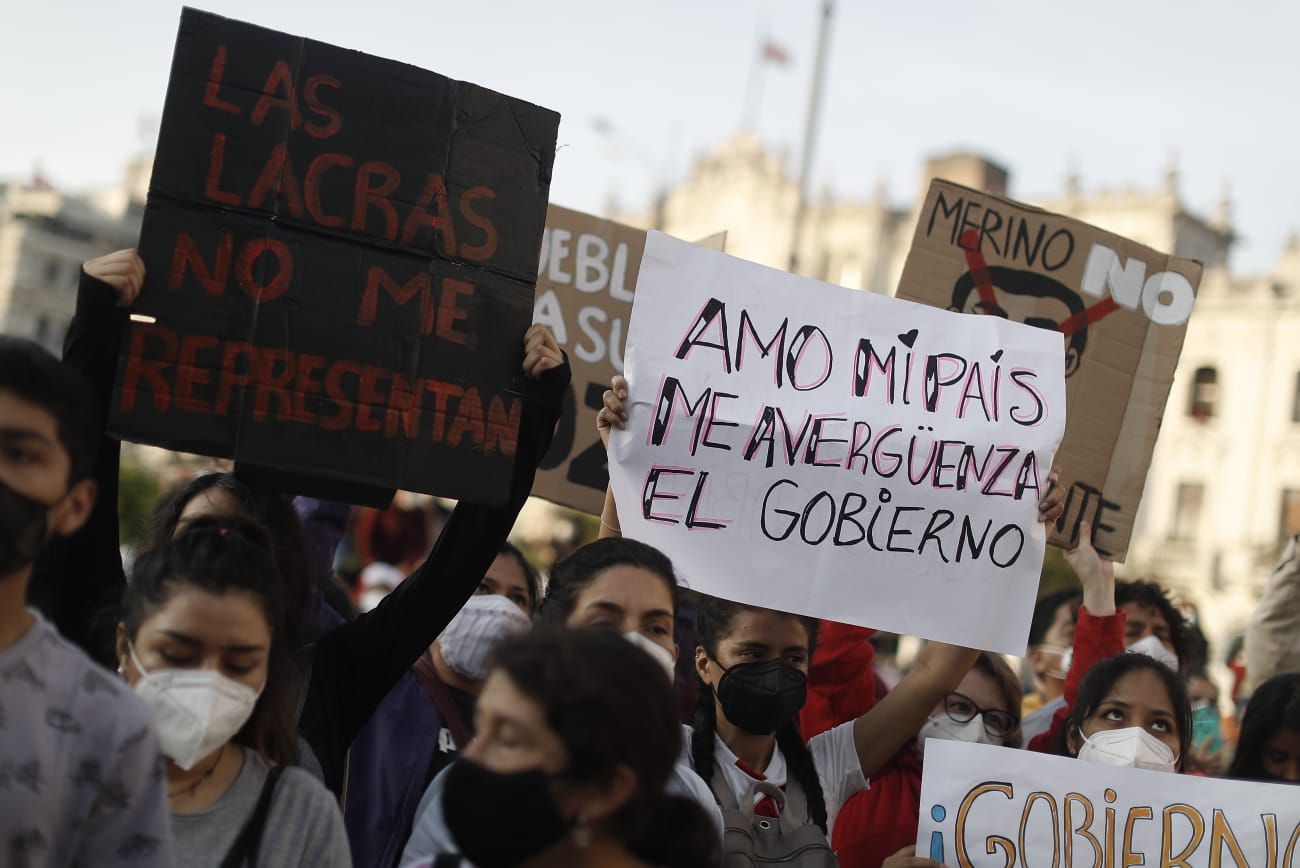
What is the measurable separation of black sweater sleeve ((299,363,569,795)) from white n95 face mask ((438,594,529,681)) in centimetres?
47

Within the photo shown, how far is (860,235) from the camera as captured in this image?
5094 centimetres

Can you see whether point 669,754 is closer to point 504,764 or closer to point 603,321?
point 504,764

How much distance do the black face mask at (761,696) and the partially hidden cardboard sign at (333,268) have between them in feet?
2.36

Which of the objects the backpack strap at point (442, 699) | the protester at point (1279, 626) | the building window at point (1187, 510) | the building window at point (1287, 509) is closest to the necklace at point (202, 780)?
the backpack strap at point (442, 699)

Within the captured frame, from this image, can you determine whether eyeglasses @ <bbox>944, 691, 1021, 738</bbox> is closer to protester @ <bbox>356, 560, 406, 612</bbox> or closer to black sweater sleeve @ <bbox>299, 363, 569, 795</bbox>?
black sweater sleeve @ <bbox>299, 363, 569, 795</bbox>

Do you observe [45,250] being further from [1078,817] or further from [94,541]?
[1078,817]

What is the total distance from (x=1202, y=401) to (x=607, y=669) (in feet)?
141

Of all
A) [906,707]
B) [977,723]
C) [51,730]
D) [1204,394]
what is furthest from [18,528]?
[1204,394]

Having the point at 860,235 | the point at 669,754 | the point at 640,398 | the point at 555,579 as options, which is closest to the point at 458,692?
the point at 555,579

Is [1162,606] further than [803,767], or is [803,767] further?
[1162,606]

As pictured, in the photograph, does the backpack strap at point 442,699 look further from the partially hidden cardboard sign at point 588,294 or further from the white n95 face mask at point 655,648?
the partially hidden cardboard sign at point 588,294

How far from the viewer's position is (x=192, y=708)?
2.65 metres

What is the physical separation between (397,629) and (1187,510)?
41.8 metres

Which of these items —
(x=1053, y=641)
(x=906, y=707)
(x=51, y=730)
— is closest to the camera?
(x=51, y=730)
